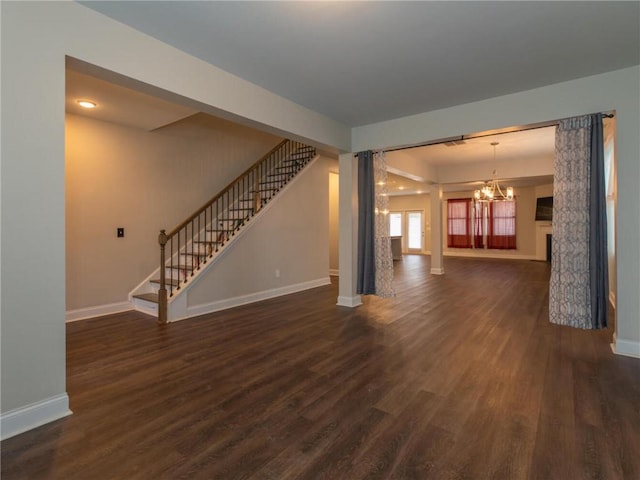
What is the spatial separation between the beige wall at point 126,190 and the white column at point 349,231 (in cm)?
253

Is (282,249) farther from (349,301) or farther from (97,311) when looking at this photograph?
(97,311)

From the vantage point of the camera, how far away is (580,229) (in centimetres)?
332

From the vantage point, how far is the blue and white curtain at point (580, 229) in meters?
3.19

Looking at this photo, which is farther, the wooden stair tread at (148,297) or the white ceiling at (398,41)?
the wooden stair tread at (148,297)

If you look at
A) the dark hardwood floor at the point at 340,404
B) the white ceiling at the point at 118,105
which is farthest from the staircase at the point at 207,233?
the white ceiling at the point at 118,105

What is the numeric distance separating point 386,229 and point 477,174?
4752 millimetres

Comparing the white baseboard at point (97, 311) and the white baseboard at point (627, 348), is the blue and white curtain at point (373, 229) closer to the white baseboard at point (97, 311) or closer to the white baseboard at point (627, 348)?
the white baseboard at point (627, 348)

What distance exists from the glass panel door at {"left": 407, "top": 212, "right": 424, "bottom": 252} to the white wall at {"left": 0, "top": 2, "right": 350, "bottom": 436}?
1401 cm

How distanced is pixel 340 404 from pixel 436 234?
7583 millimetres

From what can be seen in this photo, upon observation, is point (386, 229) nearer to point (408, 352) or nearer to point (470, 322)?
point (470, 322)

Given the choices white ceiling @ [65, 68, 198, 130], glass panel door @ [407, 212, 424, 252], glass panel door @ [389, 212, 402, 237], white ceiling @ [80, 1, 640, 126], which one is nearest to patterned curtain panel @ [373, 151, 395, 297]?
white ceiling @ [80, 1, 640, 126]

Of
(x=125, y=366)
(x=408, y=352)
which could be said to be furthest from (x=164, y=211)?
(x=408, y=352)

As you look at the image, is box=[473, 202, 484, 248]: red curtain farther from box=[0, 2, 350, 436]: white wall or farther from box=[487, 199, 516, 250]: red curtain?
box=[0, 2, 350, 436]: white wall

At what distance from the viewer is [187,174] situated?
5707mm
